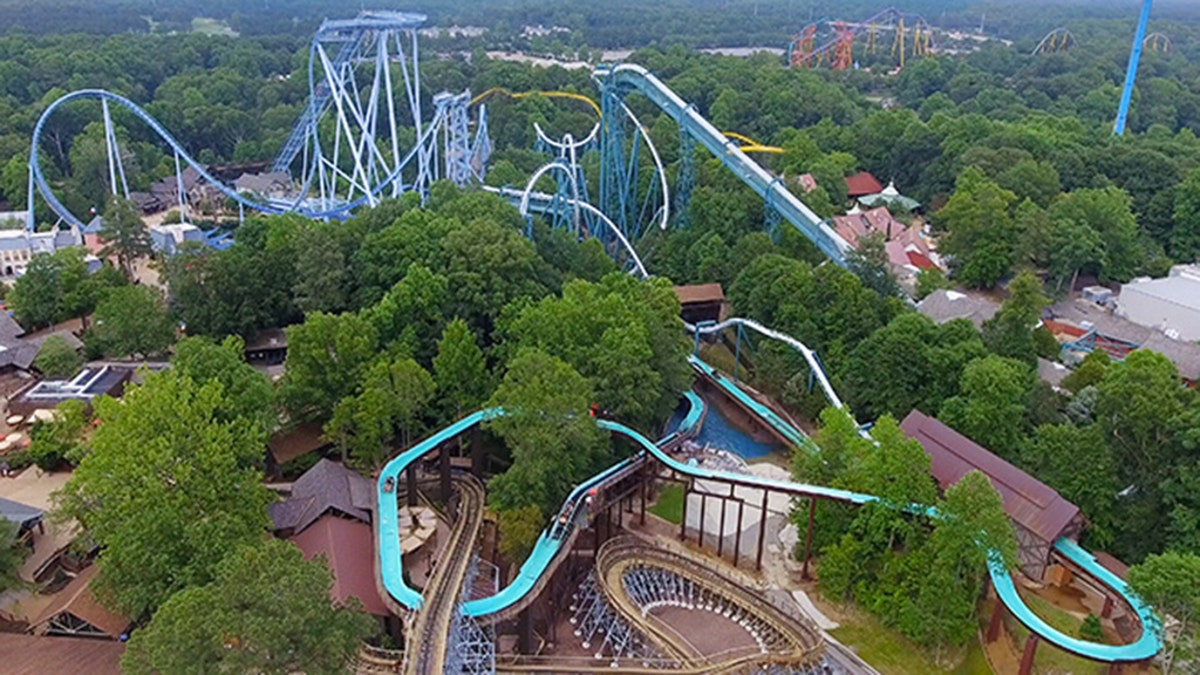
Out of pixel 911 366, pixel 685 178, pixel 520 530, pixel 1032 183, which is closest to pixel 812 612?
pixel 520 530

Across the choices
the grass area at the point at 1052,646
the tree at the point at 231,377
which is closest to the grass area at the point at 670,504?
the grass area at the point at 1052,646

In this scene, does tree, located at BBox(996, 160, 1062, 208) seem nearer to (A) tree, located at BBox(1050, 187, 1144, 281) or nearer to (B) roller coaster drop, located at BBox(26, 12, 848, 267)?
(A) tree, located at BBox(1050, 187, 1144, 281)

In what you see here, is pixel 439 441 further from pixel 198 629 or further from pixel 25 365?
pixel 25 365

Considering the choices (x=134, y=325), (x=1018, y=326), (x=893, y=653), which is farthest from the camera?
(x=134, y=325)

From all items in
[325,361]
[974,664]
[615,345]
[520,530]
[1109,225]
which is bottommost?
[974,664]

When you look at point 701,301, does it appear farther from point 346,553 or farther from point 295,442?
point 346,553

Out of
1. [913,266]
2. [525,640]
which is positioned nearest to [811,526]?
[525,640]
